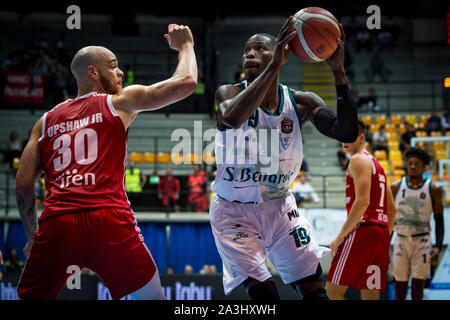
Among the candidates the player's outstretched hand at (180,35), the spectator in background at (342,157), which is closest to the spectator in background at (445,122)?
the spectator in background at (342,157)

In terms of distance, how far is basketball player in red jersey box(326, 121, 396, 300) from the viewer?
5836 mm

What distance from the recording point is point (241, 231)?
401 cm

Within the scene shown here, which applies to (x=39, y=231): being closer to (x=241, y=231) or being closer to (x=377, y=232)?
(x=241, y=231)

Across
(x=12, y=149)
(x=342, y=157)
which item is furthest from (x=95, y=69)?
(x=342, y=157)

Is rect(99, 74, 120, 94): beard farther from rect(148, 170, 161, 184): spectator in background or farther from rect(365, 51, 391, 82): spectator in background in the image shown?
rect(365, 51, 391, 82): spectator in background

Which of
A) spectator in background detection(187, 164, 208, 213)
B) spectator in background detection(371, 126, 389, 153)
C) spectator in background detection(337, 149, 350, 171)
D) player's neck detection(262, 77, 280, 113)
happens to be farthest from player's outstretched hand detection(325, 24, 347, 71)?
spectator in background detection(371, 126, 389, 153)

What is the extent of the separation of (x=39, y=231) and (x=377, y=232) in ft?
12.1

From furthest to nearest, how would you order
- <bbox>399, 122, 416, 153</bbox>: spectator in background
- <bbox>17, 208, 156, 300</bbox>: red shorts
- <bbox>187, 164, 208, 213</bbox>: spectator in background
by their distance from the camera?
<bbox>399, 122, 416, 153</bbox>: spectator in background → <bbox>187, 164, 208, 213</bbox>: spectator in background → <bbox>17, 208, 156, 300</bbox>: red shorts

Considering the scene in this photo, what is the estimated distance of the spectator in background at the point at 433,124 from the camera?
51.4ft

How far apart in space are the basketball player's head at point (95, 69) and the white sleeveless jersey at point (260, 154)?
87 centimetres

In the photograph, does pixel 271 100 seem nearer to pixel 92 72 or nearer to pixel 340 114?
pixel 340 114

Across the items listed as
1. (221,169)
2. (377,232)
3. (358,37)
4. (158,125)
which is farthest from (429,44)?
(221,169)

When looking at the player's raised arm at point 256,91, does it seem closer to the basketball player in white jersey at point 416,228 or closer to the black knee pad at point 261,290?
the black knee pad at point 261,290

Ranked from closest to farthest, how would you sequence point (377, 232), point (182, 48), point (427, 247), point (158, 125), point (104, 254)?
point (104, 254) → point (182, 48) → point (377, 232) → point (427, 247) → point (158, 125)
